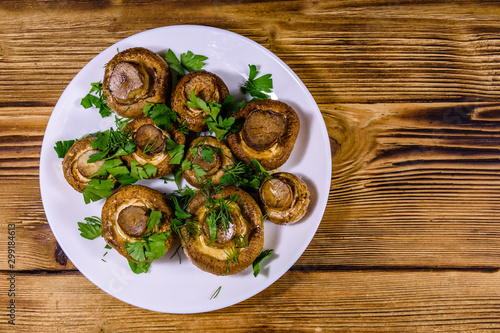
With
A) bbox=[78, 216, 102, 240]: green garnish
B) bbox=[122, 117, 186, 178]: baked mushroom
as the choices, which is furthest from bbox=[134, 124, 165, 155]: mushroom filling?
bbox=[78, 216, 102, 240]: green garnish

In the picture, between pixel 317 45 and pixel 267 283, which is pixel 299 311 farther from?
pixel 317 45

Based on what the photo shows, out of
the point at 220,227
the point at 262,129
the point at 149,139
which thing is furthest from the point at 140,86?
the point at 220,227

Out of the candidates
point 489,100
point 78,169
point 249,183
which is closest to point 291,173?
point 249,183

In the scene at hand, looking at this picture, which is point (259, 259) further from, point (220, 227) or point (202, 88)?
point (202, 88)

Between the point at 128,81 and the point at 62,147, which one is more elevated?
the point at 128,81

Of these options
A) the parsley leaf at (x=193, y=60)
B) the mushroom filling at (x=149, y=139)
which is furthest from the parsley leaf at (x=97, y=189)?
the parsley leaf at (x=193, y=60)

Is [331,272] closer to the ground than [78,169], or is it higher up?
closer to the ground

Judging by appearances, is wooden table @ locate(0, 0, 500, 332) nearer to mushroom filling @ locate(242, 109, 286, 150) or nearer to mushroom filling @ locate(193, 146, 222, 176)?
mushroom filling @ locate(242, 109, 286, 150)
